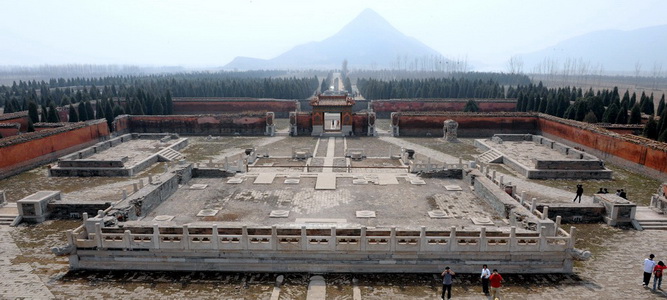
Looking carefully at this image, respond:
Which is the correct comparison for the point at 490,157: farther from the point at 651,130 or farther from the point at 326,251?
the point at 326,251

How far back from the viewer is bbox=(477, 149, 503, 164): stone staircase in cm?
3272

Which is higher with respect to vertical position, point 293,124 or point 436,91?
point 436,91

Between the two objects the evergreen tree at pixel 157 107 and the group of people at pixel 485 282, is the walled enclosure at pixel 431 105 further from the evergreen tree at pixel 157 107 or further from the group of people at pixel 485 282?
the group of people at pixel 485 282

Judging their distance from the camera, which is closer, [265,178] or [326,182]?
[326,182]

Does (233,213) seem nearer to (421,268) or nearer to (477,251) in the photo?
(421,268)

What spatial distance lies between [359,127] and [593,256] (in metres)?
30.4

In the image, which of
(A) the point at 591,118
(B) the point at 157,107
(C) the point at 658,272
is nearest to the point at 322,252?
(C) the point at 658,272

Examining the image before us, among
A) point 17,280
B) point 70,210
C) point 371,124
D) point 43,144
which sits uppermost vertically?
point 371,124

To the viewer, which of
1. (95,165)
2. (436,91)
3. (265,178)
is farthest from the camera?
(436,91)

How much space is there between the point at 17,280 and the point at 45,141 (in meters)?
21.7

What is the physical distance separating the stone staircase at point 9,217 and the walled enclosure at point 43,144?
848 cm

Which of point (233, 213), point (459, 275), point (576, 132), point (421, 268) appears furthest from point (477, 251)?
point (576, 132)

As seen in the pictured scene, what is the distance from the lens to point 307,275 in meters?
14.1

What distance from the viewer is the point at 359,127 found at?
1770 inches
